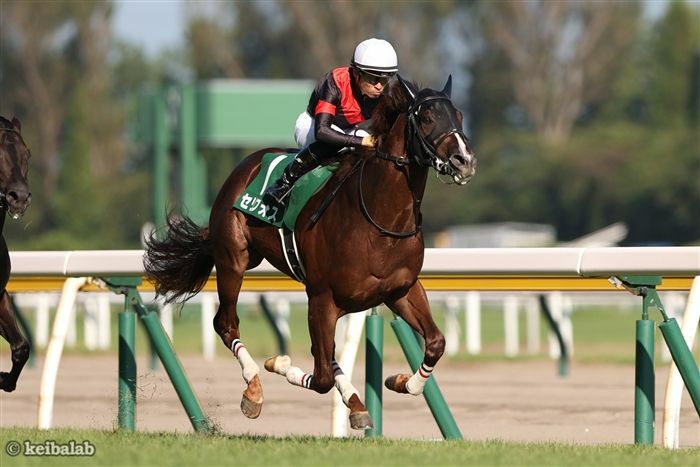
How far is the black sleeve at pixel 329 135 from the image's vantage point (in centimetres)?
613

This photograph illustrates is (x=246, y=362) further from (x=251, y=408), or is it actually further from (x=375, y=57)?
(x=375, y=57)

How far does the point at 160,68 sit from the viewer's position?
6931 cm

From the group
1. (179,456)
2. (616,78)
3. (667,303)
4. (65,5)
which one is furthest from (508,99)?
(179,456)

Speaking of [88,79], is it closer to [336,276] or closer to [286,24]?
[286,24]

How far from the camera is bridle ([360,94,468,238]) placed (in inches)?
222

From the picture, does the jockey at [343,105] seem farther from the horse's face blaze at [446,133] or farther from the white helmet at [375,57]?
the horse's face blaze at [446,133]

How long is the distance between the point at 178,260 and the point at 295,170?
3.35 ft

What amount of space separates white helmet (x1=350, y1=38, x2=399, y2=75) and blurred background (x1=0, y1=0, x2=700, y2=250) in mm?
37624

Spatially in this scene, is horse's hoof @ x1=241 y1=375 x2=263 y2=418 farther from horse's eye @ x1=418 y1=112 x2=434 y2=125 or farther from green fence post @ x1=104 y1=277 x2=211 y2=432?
horse's eye @ x1=418 y1=112 x2=434 y2=125

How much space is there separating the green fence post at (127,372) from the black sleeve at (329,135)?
1.54 m

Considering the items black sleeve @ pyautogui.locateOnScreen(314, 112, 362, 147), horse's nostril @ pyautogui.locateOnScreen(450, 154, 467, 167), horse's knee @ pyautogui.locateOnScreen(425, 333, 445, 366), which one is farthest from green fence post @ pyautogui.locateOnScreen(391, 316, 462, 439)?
horse's nostril @ pyautogui.locateOnScreen(450, 154, 467, 167)

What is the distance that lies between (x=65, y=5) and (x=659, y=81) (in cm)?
2154

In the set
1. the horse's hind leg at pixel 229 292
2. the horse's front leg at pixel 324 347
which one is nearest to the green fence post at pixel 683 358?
the horse's front leg at pixel 324 347

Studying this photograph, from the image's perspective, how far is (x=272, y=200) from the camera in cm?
657
